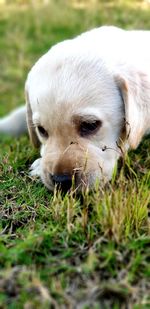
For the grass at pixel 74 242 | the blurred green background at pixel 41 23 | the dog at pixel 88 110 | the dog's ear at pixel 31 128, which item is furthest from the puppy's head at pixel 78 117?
the blurred green background at pixel 41 23

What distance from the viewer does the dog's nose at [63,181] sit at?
3662mm

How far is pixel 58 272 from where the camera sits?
297 cm

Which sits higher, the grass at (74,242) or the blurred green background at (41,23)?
the blurred green background at (41,23)

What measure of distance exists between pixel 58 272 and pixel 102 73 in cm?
155

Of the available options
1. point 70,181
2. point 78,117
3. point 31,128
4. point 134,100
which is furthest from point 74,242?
point 31,128

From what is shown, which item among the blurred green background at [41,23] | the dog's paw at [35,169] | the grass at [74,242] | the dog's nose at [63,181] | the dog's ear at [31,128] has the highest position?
the blurred green background at [41,23]

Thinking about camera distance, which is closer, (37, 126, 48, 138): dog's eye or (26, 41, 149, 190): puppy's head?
(26, 41, 149, 190): puppy's head

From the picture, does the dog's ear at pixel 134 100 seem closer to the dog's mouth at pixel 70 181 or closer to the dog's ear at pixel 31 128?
the dog's mouth at pixel 70 181

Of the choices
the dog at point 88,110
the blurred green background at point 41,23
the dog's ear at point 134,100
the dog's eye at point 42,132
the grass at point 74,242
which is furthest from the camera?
the blurred green background at point 41,23

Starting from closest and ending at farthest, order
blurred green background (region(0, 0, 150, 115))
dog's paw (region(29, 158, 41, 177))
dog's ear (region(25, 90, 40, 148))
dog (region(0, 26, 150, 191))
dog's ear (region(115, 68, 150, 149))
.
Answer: dog (region(0, 26, 150, 191)), dog's ear (region(115, 68, 150, 149)), dog's paw (region(29, 158, 41, 177)), dog's ear (region(25, 90, 40, 148)), blurred green background (region(0, 0, 150, 115))

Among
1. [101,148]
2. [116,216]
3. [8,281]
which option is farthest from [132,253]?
[101,148]

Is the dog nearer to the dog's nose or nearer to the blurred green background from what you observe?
the dog's nose

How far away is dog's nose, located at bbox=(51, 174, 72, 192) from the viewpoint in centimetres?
366

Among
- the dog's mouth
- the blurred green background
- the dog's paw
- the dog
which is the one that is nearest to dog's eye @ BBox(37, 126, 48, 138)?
the dog
